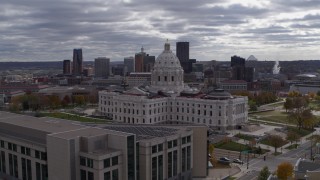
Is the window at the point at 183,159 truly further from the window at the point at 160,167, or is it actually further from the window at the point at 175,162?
the window at the point at 160,167

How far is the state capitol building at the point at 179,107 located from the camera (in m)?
105

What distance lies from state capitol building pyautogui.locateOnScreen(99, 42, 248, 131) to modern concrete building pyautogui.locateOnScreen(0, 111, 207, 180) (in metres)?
44.5

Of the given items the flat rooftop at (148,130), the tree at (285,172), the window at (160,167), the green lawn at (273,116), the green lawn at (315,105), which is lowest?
the green lawn at (273,116)

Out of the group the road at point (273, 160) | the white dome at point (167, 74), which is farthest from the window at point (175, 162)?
the white dome at point (167, 74)

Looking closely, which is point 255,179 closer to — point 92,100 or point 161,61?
point 161,61

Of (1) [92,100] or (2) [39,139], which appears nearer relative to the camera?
(2) [39,139]

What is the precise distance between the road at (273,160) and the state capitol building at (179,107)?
2436cm

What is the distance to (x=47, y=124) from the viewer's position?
59188mm

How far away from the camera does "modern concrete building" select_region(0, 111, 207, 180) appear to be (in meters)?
47.8

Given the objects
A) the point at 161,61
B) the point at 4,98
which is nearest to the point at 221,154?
the point at 161,61

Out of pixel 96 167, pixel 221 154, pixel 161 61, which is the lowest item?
pixel 221 154

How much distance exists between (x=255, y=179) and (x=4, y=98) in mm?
131599

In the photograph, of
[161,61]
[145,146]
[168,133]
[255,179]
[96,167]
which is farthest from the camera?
[161,61]

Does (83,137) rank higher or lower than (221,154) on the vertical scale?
higher
